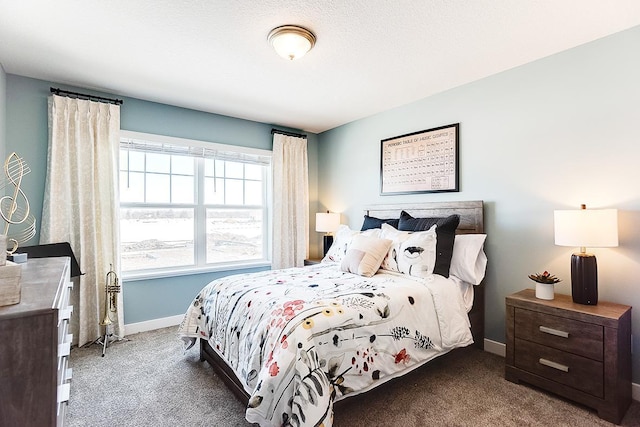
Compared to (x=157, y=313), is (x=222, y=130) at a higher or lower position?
higher

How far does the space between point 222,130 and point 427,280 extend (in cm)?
302

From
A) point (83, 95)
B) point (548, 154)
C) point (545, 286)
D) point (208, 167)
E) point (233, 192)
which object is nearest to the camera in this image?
point (545, 286)

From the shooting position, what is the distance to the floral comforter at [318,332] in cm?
150

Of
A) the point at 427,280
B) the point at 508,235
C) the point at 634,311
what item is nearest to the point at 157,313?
the point at 427,280

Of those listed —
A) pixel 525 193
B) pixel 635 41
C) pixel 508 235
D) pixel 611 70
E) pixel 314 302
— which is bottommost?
pixel 314 302

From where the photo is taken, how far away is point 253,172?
4312mm

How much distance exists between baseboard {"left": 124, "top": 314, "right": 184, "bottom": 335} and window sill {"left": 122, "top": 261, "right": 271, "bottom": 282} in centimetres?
47

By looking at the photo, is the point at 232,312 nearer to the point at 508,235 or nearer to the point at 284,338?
the point at 284,338

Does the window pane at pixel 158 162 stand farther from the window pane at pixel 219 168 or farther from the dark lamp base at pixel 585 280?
the dark lamp base at pixel 585 280

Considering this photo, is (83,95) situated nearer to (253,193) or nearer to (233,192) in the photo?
(233,192)

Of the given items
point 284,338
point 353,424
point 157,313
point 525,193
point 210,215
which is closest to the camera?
point 284,338

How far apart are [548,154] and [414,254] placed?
4.38 feet

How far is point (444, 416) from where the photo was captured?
1.88m

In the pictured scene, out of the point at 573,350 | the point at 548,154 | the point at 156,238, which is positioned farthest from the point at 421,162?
the point at 156,238
